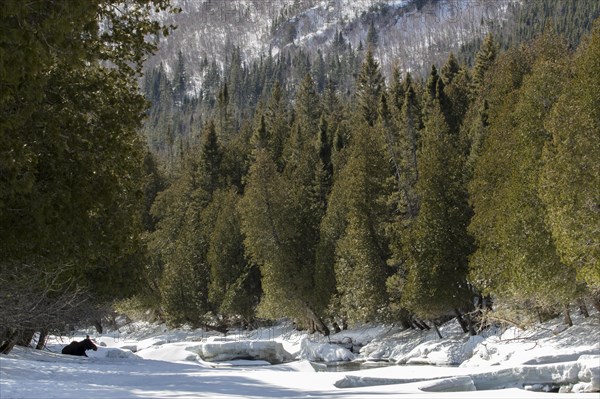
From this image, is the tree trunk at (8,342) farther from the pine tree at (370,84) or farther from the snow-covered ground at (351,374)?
the pine tree at (370,84)

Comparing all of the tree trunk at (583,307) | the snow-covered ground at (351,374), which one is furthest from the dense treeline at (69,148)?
the tree trunk at (583,307)

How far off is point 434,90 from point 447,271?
30120 mm

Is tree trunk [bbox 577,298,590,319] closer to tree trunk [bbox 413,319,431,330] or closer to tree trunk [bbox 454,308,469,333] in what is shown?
tree trunk [bbox 454,308,469,333]

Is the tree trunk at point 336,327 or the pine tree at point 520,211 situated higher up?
the pine tree at point 520,211

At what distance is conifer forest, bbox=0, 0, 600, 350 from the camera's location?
13.8 metres

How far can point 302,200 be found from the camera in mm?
45250

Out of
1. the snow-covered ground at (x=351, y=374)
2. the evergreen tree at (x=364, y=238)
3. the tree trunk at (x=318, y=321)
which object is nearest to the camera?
the snow-covered ground at (x=351, y=374)

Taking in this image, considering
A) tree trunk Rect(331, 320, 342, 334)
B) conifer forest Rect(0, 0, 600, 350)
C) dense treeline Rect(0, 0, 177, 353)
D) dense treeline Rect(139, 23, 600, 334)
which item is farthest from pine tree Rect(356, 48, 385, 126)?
dense treeline Rect(0, 0, 177, 353)

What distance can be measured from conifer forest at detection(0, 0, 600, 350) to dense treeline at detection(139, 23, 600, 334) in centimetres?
9

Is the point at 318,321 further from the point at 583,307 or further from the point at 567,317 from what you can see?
the point at 583,307

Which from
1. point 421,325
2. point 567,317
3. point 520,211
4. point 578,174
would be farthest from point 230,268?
point 578,174

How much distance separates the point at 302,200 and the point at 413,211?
29.6 ft

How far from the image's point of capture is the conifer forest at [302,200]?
13.8 metres

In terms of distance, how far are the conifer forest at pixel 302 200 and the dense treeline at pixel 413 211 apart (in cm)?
9
